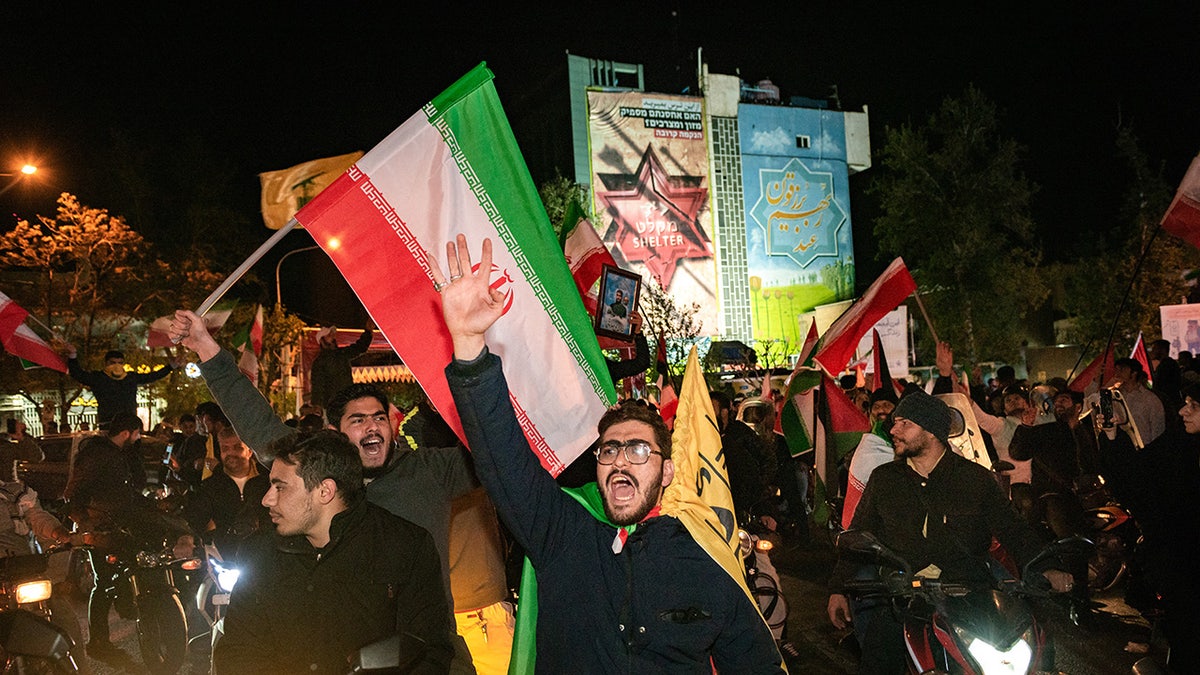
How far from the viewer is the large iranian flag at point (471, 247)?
3.99 metres

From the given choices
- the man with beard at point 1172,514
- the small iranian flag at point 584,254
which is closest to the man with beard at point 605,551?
the man with beard at point 1172,514

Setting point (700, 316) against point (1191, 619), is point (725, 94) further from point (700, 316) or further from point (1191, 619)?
point (1191, 619)

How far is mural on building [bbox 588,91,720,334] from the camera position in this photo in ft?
177

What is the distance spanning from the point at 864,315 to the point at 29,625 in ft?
22.9

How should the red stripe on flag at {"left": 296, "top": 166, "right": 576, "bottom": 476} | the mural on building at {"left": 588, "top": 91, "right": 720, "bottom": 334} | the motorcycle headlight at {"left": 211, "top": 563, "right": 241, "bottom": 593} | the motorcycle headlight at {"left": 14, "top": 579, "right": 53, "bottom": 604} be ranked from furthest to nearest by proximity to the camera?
the mural on building at {"left": 588, "top": 91, "right": 720, "bottom": 334} → the motorcycle headlight at {"left": 211, "top": 563, "right": 241, "bottom": 593} → the motorcycle headlight at {"left": 14, "top": 579, "right": 53, "bottom": 604} → the red stripe on flag at {"left": 296, "top": 166, "right": 576, "bottom": 476}

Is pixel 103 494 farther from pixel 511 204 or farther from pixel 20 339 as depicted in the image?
pixel 511 204

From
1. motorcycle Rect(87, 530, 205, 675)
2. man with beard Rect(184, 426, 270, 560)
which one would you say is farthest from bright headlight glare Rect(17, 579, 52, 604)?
motorcycle Rect(87, 530, 205, 675)

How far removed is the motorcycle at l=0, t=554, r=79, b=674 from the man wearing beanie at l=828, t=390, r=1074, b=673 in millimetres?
4059

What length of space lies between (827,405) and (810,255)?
51.5m

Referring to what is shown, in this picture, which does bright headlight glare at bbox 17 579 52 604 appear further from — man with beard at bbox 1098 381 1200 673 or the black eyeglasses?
man with beard at bbox 1098 381 1200 673

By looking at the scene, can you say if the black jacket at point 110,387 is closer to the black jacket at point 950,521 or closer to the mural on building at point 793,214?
the black jacket at point 950,521

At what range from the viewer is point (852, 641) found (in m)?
5.47

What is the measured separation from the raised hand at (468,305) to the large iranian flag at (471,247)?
38.9 inches

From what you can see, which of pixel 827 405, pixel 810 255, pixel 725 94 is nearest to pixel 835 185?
pixel 810 255
